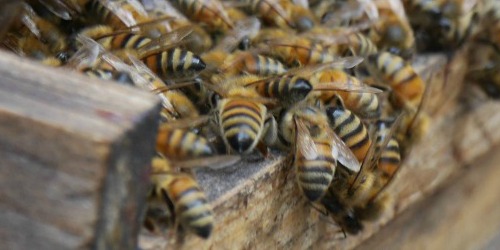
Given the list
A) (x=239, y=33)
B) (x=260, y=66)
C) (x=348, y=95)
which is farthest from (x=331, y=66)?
(x=239, y=33)

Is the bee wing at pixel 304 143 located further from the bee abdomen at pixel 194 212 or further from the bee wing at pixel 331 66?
the bee abdomen at pixel 194 212

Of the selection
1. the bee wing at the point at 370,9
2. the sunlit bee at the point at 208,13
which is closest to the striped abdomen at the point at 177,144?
the sunlit bee at the point at 208,13

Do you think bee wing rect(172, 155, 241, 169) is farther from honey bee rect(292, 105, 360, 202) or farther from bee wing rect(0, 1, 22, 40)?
bee wing rect(0, 1, 22, 40)

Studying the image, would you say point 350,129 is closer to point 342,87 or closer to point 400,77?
point 342,87

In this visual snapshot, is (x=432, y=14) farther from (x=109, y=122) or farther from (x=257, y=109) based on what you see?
(x=109, y=122)

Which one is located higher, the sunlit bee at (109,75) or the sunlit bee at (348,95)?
the sunlit bee at (109,75)

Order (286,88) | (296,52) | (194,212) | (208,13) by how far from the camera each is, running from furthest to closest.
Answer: (208,13) < (296,52) < (286,88) < (194,212)

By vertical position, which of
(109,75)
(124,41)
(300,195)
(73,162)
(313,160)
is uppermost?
(73,162)
